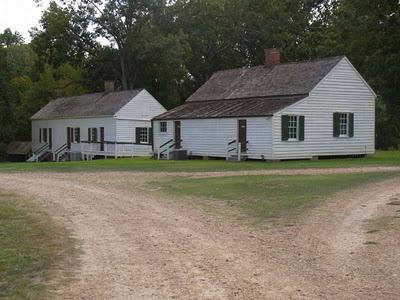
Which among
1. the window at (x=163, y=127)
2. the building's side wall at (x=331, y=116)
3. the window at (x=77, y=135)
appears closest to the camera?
the building's side wall at (x=331, y=116)

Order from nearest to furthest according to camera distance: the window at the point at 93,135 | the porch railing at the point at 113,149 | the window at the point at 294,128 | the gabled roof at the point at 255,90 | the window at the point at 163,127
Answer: the window at the point at 294,128
the gabled roof at the point at 255,90
the window at the point at 163,127
the porch railing at the point at 113,149
the window at the point at 93,135

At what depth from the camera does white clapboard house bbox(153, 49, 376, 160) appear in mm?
33094

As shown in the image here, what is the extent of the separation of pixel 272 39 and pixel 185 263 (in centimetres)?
4896

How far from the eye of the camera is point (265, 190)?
58.3 ft

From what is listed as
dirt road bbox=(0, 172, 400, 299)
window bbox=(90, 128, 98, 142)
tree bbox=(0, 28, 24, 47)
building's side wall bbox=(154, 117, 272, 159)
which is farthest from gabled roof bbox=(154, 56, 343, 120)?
tree bbox=(0, 28, 24, 47)

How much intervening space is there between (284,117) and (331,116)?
12.9 ft

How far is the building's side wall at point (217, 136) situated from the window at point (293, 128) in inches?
54.0

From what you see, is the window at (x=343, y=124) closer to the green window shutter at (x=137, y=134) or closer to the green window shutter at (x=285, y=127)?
the green window shutter at (x=285, y=127)

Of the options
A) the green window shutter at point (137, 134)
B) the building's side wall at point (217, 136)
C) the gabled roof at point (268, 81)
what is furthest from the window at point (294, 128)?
the green window shutter at point (137, 134)

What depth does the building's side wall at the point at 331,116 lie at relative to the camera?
33.3 meters

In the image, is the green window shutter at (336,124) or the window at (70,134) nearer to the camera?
the green window shutter at (336,124)

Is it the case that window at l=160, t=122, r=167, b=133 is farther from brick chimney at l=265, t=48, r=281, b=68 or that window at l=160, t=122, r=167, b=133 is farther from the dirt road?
the dirt road

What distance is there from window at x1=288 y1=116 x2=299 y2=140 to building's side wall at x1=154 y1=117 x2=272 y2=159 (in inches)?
54.0

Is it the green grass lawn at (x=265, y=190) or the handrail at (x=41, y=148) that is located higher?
the handrail at (x=41, y=148)
